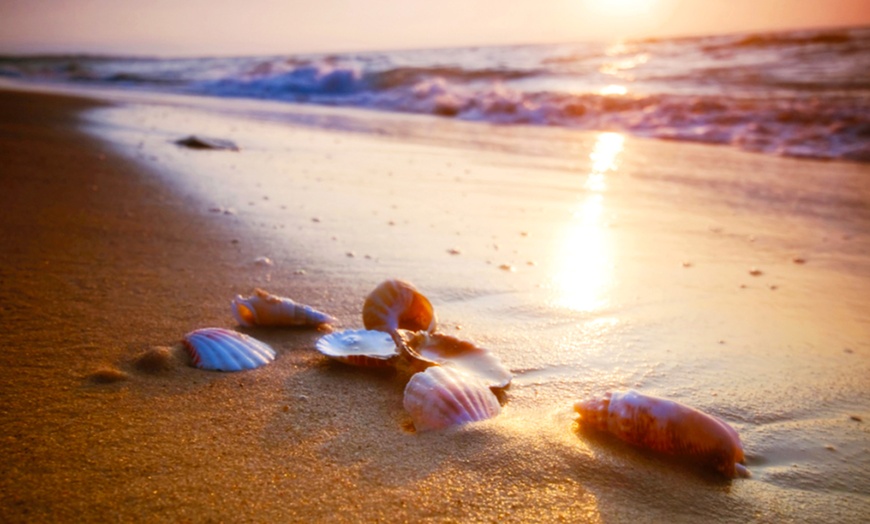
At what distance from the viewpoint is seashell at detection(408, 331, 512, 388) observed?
1.73 metres

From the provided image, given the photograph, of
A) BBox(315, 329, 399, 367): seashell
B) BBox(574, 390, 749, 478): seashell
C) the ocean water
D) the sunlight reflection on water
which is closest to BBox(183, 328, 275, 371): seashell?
BBox(315, 329, 399, 367): seashell

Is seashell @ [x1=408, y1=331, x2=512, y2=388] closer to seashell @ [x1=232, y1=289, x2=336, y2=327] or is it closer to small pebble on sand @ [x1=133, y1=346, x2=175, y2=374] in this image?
seashell @ [x1=232, y1=289, x2=336, y2=327]

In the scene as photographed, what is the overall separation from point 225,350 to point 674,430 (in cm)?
121

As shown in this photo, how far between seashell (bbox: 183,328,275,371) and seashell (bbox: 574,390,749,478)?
975mm

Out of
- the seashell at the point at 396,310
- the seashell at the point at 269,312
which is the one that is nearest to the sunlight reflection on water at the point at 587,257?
the seashell at the point at 396,310

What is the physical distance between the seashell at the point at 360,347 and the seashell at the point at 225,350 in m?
0.17

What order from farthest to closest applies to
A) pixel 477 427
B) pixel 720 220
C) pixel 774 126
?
1. pixel 774 126
2. pixel 720 220
3. pixel 477 427

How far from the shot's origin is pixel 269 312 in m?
2.01

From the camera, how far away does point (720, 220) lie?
13.0 feet

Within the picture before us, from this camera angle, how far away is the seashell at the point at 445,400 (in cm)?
148

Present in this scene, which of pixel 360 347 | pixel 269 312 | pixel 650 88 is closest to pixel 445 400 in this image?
pixel 360 347

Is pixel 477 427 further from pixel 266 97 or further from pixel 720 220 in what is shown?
pixel 266 97

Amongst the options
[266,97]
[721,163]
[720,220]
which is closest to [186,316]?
[720,220]

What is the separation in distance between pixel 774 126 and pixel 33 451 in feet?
30.3
